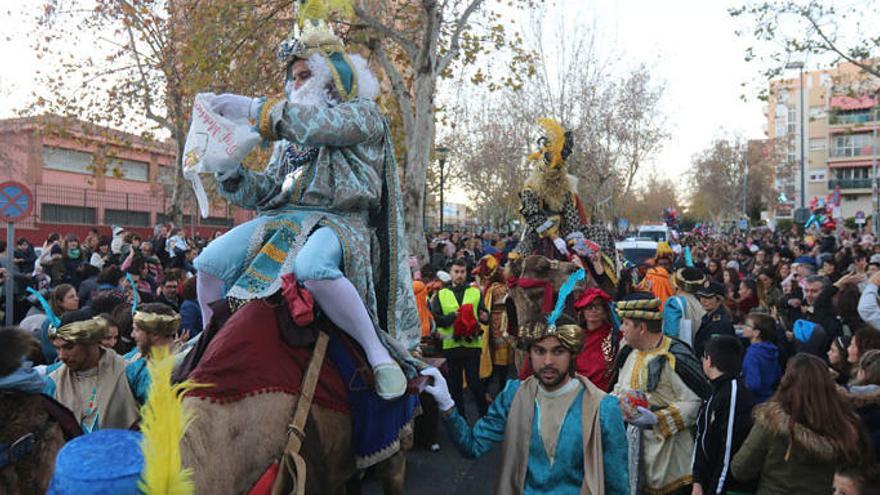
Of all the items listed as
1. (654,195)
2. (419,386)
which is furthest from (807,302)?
(654,195)

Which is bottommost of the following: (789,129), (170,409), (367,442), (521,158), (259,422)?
(367,442)

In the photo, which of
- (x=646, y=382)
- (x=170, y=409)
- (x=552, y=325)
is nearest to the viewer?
(x=170, y=409)

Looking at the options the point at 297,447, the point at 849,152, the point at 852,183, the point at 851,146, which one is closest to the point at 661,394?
the point at 297,447

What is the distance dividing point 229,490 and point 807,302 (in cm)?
823

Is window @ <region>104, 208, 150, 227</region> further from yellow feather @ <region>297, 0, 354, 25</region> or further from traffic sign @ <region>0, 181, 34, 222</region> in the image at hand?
yellow feather @ <region>297, 0, 354, 25</region>

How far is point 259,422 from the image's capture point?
268 cm

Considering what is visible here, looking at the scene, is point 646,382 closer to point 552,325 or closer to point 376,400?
point 552,325

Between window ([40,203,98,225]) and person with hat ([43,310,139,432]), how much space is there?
24861 millimetres

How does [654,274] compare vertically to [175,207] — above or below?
below

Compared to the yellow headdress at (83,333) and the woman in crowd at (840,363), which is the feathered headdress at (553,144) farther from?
the yellow headdress at (83,333)

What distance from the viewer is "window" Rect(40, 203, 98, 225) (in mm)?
25969

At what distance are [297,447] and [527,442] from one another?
1266mm

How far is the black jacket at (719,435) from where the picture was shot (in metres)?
4.28

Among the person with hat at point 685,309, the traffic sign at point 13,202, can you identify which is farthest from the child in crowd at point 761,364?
the traffic sign at point 13,202
